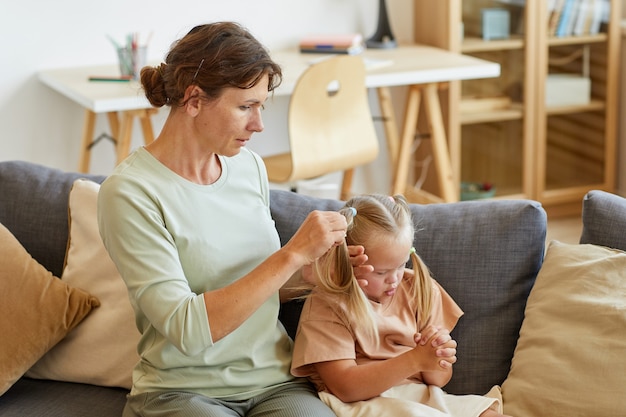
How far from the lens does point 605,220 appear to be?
6.18ft

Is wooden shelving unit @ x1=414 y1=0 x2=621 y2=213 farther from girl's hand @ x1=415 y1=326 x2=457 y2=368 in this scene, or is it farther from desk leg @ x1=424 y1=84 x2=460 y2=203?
girl's hand @ x1=415 y1=326 x2=457 y2=368

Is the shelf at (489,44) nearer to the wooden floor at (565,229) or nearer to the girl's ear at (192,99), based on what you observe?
the wooden floor at (565,229)

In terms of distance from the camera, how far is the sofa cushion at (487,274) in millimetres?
1887

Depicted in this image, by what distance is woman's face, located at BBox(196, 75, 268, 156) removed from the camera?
168 centimetres

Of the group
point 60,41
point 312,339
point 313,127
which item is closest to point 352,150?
point 313,127

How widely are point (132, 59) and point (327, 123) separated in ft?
2.42

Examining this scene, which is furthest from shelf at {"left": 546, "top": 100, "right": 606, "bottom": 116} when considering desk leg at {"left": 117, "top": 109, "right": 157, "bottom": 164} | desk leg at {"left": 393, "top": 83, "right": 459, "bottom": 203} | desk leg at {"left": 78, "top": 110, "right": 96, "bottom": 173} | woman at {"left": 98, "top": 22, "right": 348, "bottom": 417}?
woman at {"left": 98, "top": 22, "right": 348, "bottom": 417}

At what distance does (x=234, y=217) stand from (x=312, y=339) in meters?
0.27

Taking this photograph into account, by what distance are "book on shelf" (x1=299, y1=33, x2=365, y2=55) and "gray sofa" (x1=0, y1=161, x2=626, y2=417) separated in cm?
190

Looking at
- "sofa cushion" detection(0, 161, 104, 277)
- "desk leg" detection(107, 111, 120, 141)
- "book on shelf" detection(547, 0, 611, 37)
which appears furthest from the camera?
"book on shelf" detection(547, 0, 611, 37)

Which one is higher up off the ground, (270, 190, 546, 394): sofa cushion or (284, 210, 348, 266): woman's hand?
(284, 210, 348, 266): woman's hand

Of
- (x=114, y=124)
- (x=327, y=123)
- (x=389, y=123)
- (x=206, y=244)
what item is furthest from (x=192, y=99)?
(x=389, y=123)

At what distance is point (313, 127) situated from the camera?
3.31m

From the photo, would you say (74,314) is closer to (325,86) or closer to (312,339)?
(312,339)
